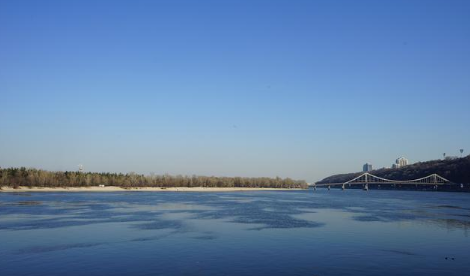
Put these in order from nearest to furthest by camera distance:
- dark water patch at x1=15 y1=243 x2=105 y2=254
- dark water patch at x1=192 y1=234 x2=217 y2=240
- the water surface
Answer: the water surface < dark water patch at x1=15 y1=243 x2=105 y2=254 < dark water patch at x1=192 y1=234 x2=217 y2=240

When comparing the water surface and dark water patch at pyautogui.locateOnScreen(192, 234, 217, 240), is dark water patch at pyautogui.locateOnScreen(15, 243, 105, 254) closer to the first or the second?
the water surface

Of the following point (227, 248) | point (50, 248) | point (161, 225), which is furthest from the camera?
point (161, 225)

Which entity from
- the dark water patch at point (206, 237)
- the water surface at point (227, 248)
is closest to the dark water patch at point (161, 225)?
the water surface at point (227, 248)

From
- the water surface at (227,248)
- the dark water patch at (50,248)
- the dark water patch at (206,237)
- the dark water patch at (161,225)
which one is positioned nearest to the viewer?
the water surface at (227,248)

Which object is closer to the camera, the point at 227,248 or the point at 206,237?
the point at 227,248

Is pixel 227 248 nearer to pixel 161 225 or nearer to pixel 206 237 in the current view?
pixel 206 237

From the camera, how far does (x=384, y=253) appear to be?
26406 mm

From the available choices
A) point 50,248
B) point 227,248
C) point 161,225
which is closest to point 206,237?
point 227,248

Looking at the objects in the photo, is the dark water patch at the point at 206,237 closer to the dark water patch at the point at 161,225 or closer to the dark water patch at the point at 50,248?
the dark water patch at the point at 161,225

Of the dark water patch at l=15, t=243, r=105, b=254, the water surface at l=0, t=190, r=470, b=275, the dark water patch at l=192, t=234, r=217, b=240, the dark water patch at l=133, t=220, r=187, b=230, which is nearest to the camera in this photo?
the water surface at l=0, t=190, r=470, b=275

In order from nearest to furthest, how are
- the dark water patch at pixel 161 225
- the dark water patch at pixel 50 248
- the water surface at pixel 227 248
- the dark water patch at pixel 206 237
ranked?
the water surface at pixel 227 248
the dark water patch at pixel 50 248
the dark water patch at pixel 206 237
the dark water patch at pixel 161 225

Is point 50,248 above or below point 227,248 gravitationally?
above

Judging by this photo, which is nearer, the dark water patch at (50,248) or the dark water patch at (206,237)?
the dark water patch at (50,248)

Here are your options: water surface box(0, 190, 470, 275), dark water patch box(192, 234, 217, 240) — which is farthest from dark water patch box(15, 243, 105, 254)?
dark water patch box(192, 234, 217, 240)
